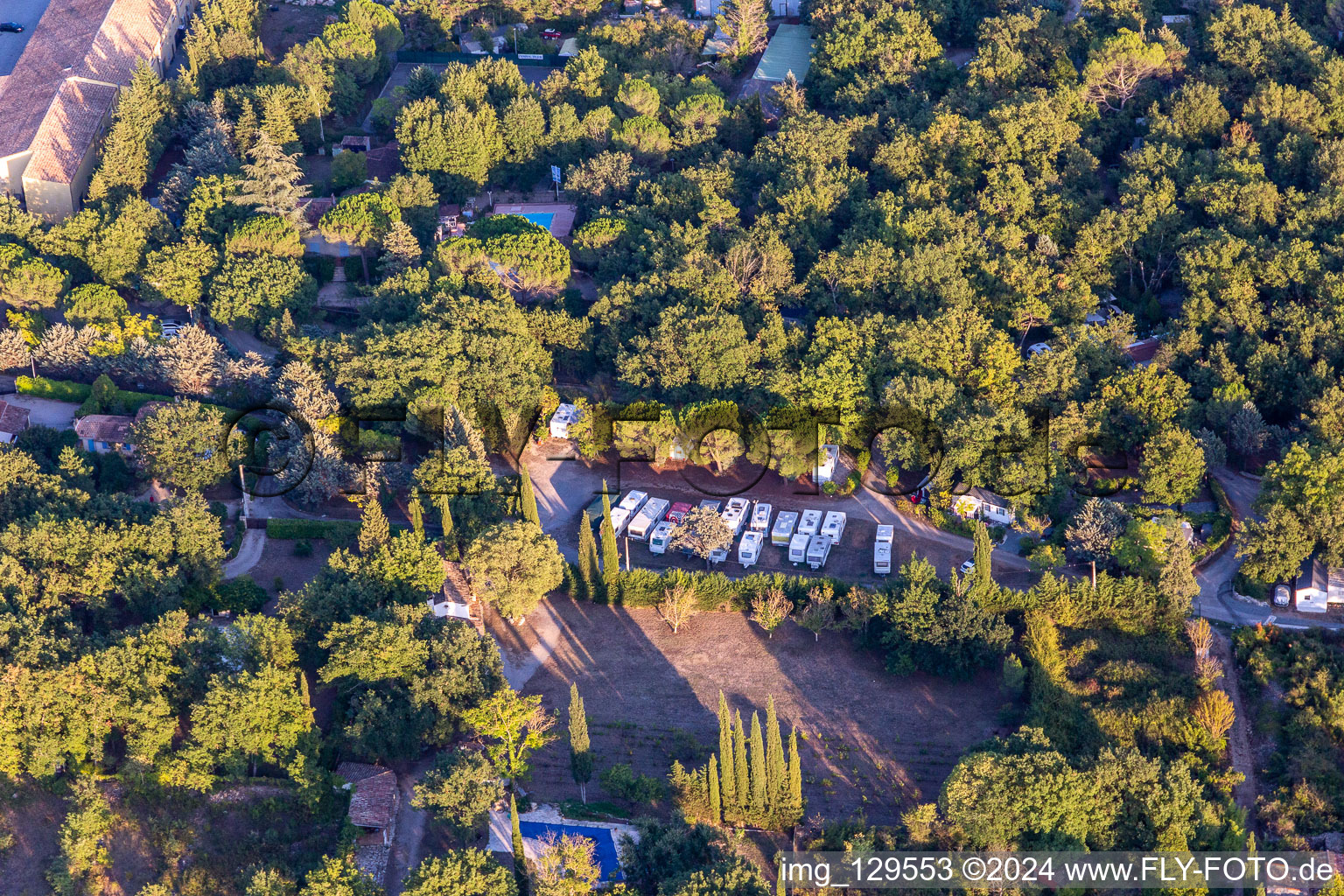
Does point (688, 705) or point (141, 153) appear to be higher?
point (141, 153)

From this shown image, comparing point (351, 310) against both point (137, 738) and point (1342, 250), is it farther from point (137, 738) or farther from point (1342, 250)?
point (1342, 250)

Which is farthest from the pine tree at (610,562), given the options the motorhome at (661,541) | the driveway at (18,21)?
the driveway at (18,21)

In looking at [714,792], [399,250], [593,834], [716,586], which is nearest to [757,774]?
[714,792]

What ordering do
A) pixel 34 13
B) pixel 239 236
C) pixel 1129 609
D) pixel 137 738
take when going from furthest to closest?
pixel 34 13 < pixel 239 236 < pixel 1129 609 < pixel 137 738

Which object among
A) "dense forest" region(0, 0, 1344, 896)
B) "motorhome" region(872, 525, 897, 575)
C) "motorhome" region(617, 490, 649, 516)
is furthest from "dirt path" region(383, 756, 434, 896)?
"motorhome" region(872, 525, 897, 575)

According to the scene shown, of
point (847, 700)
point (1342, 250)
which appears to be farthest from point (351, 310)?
point (1342, 250)

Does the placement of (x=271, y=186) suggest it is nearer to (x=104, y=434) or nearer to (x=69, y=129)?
(x=69, y=129)

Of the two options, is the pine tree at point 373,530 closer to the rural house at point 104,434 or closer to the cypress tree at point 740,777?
the rural house at point 104,434
